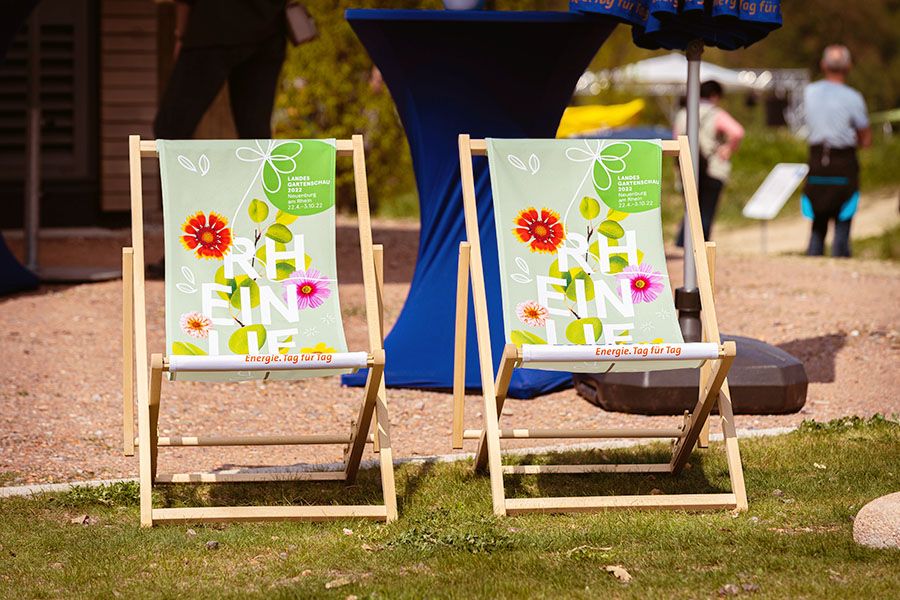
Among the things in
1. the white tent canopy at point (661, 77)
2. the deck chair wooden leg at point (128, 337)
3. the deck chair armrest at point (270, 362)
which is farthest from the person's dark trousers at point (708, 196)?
the white tent canopy at point (661, 77)

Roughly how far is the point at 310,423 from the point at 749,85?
78.3 ft

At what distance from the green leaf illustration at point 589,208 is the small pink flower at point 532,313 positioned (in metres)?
0.35

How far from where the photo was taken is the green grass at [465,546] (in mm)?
3414

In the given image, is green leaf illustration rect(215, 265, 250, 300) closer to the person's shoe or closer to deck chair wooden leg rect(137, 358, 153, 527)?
deck chair wooden leg rect(137, 358, 153, 527)

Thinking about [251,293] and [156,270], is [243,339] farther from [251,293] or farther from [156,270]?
[156,270]

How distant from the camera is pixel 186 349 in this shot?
415 centimetres

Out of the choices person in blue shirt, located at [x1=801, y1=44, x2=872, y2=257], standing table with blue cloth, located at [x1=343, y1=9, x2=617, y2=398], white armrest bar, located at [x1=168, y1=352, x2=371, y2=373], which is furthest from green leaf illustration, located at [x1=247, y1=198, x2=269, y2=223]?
person in blue shirt, located at [x1=801, y1=44, x2=872, y2=257]

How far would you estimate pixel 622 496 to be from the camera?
13.9 ft

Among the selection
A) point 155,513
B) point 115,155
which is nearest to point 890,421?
point 155,513

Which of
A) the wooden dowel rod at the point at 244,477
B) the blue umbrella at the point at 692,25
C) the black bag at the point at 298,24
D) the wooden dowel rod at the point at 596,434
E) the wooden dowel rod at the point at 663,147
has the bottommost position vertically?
the wooden dowel rod at the point at 244,477

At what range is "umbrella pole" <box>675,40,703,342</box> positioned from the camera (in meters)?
5.31

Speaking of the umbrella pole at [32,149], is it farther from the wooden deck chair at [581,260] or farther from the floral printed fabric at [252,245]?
the wooden deck chair at [581,260]

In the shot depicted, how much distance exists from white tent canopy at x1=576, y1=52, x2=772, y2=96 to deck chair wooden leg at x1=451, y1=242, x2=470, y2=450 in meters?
16.0

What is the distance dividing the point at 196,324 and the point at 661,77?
2218 centimetres
